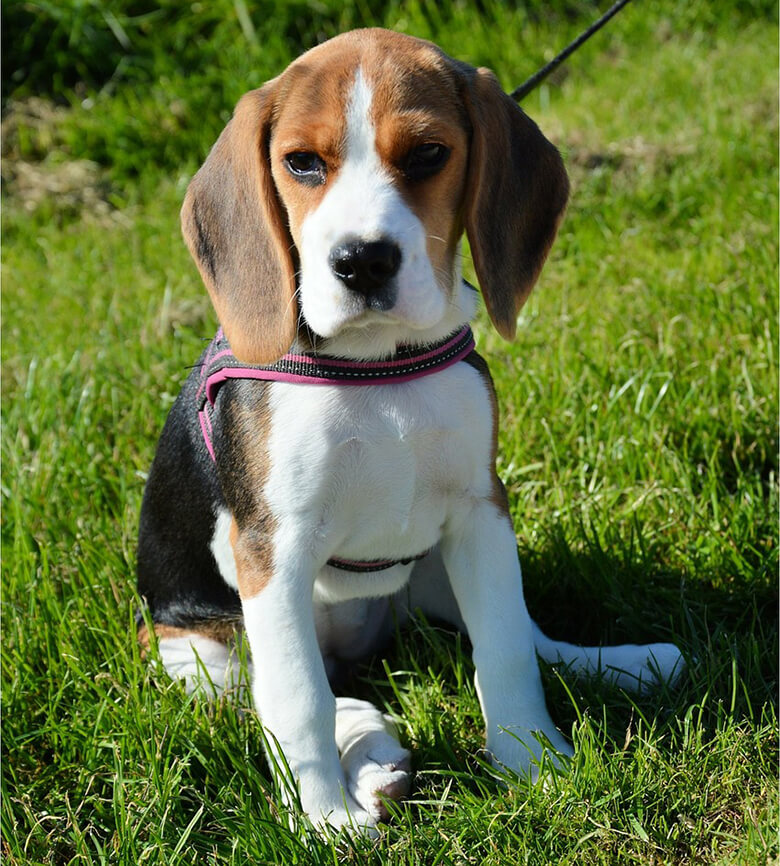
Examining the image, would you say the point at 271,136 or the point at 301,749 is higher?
the point at 271,136

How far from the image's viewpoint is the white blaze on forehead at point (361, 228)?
2.43m

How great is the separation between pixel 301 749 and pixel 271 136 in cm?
152

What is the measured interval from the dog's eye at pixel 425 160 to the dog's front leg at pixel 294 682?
0.97 m

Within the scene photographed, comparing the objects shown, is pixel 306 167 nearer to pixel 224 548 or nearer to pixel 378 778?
pixel 224 548

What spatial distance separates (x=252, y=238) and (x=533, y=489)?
1617 mm

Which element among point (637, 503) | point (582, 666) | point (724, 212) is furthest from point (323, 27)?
point (582, 666)

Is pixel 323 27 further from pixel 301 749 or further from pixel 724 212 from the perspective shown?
pixel 301 749

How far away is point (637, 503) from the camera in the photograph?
3.70 meters

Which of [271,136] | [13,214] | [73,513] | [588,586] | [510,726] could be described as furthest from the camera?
[13,214]

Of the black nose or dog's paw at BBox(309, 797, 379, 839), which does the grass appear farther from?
the black nose

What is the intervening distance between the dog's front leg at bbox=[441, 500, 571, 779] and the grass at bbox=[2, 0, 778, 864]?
99mm

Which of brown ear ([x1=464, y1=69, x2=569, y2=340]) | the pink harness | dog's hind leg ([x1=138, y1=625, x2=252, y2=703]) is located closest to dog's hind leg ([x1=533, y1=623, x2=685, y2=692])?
the pink harness

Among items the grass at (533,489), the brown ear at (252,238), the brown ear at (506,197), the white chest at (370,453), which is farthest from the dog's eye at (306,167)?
the grass at (533,489)

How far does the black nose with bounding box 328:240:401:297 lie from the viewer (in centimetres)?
240
